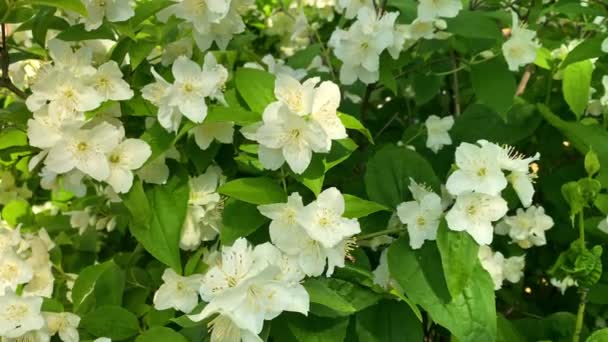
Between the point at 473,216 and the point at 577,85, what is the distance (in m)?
0.49

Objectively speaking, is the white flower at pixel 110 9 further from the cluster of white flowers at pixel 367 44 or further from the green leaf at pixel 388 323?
the green leaf at pixel 388 323

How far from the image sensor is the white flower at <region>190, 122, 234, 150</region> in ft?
3.65

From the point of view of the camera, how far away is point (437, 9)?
1.28 meters

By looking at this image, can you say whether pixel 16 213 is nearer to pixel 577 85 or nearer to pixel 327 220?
pixel 327 220

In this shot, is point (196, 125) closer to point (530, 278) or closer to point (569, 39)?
point (530, 278)

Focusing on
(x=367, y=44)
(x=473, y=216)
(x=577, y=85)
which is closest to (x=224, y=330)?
(x=473, y=216)

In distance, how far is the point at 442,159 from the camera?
1.44 metres

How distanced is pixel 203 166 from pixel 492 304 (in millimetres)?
518

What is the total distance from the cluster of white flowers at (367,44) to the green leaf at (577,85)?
33cm

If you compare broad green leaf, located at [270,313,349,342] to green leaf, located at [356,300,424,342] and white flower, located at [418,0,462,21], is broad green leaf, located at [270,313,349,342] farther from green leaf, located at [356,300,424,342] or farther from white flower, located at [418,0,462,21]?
white flower, located at [418,0,462,21]

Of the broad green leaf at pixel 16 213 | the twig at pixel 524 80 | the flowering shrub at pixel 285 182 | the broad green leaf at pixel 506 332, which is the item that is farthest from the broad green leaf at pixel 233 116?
the twig at pixel 524 80

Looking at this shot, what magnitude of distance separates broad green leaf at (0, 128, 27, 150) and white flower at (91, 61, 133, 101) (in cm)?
23

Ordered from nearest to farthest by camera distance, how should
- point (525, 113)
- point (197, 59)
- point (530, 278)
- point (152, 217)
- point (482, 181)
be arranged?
point (482, 181) < point (152, 217) < point (197, 59) < point (525, 113) < point (530, 278)

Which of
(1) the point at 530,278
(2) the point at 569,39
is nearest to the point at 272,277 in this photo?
(1) the point at 530,278
